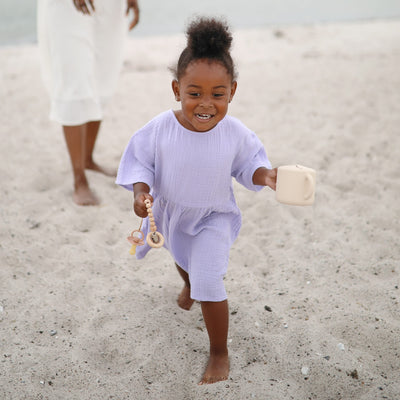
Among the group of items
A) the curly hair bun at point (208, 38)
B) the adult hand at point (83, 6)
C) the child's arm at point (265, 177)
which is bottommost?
the child's arm at point (265, 177)

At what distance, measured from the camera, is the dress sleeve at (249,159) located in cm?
191

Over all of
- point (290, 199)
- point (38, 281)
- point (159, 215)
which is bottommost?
point (38, 281)

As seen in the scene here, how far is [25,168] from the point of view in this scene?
3.59 meters

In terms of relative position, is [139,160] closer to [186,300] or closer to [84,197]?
[186,300]

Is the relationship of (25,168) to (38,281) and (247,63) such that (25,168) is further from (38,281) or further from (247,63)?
(247,63)

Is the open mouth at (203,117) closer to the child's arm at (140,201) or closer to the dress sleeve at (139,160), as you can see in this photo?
the dress sleeve at (139,160)

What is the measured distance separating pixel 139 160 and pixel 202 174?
0.26 metres

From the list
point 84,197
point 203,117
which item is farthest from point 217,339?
point 84,197

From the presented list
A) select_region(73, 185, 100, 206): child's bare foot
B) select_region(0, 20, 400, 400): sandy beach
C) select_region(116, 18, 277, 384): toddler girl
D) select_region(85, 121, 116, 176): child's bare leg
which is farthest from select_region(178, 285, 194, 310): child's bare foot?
select_region(85, 121, 116, 176): child's bare leg

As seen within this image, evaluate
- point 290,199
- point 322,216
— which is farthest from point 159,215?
point 322,216

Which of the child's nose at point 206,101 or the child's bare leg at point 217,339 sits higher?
the child's nose at point 206,101

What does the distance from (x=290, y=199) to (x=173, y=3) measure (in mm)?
10718

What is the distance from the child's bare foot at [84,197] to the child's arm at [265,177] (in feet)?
5.11

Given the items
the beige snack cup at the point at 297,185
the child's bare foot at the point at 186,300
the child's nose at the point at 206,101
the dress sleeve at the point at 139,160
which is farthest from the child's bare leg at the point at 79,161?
the beige snack cup at the point at 297,185
